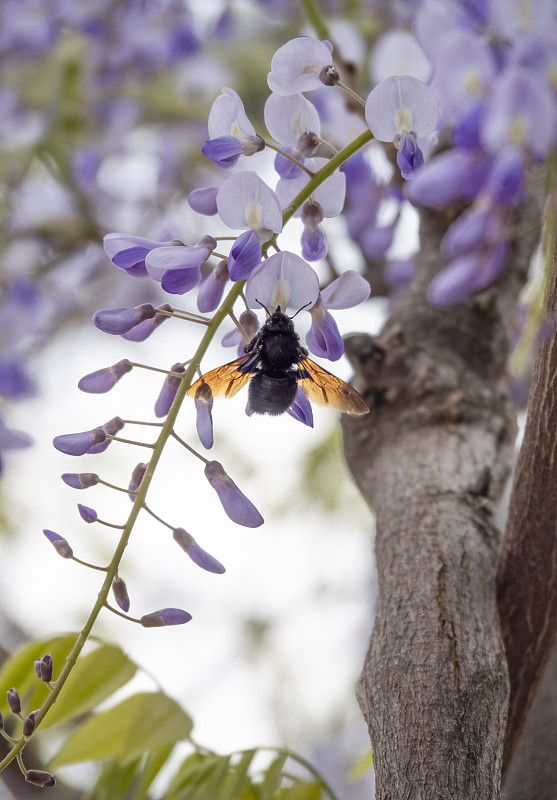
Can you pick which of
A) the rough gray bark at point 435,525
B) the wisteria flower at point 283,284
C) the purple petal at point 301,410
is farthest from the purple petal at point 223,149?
the rough gray bark at point 435,525

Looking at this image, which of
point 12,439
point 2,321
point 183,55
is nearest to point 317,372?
point 12,439

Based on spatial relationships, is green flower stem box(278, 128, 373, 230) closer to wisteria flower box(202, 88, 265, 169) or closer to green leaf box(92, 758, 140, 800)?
wisteria flower box(202, 88, 265, 169)

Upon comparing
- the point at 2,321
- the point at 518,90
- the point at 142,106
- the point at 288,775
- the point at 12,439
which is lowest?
the point at 288,775

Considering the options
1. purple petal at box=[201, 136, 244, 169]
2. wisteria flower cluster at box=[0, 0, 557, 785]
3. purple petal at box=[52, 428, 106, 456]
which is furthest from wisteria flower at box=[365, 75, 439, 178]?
purple petal at box=[52, 428, 106, 456]

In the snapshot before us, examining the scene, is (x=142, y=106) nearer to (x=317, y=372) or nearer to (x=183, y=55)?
(x=183, y=55)

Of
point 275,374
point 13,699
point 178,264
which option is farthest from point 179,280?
point 13,699

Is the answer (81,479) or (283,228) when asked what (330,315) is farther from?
(81,479)

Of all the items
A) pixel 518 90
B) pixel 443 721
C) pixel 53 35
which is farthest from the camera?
pixel 53 35
